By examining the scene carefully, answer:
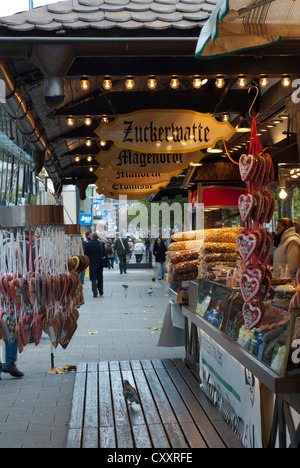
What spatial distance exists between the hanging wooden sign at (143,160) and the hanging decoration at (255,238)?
10.6 feet

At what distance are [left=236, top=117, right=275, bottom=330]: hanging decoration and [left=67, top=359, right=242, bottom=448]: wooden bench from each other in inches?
50.4

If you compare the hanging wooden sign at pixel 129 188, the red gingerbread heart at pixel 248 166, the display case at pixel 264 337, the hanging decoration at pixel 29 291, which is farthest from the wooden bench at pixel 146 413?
the hanging wooden sign at pixel 129 188

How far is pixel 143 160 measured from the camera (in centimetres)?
854

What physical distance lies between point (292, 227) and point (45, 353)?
459cm

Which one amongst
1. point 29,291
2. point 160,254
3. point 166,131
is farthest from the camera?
point 160,254

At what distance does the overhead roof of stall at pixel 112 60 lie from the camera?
4.77 meters

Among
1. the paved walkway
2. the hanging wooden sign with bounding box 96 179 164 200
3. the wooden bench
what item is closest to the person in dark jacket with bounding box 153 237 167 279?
the paved walkway

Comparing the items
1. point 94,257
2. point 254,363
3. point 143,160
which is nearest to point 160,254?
point 94,257

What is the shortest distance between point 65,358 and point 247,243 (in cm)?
558

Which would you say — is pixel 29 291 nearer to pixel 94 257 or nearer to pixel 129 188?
pixel 129 188

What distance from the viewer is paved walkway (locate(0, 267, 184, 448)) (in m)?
6.10

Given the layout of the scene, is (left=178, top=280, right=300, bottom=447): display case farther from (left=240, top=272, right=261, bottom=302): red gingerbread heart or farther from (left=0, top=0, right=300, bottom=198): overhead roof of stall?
(left=0, top=0, right=300, bottom=198): overhead roof of stall

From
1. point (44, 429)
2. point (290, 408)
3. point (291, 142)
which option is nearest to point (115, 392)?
point (44, 429)
